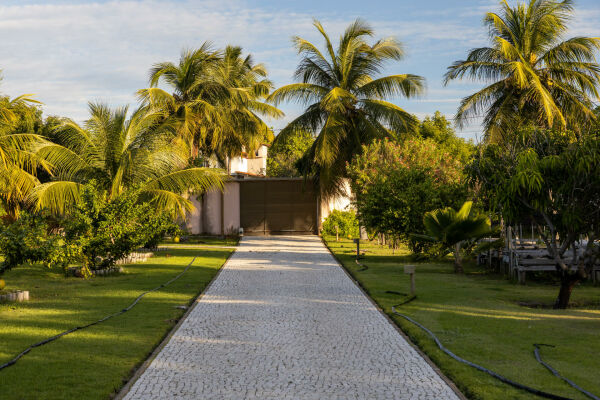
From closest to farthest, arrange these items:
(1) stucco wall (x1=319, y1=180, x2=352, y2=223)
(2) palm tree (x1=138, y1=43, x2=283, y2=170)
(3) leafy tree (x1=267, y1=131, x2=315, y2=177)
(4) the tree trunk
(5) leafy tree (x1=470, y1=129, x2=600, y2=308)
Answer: (5) leafy tree (x1=470, y1=129, x2=600, y2=308), (4) the tree trunk, (2) palm tree (x1=138, y1=43, x2=283, y2=170), (1) stucco wall (x1=319, y1=180, x2=352, y2=223), (3) leafy tree (x1=267, y1=131, x2=315, y2=177)

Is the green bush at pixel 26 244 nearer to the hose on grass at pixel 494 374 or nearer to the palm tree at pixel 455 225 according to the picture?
the hose on grass at pixel 494 374

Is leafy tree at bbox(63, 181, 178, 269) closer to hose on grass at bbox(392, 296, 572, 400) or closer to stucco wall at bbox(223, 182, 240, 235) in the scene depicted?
hose on grass at bbox(392, 296, 572, 400)

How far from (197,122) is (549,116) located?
50.3 ft

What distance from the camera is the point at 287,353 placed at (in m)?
7.47

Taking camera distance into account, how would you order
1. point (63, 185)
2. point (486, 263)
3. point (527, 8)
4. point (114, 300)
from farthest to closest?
point (527, 8) < point (486, 263) < point (63, 185) < point (114, 300)

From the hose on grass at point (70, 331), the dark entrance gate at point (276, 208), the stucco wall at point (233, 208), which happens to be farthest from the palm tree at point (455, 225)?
the stucco wall at point (233, 208)

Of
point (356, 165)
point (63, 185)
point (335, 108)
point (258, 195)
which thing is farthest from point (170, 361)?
point (258, 195)

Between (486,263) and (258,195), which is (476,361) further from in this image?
(258,195)

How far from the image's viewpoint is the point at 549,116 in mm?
20203

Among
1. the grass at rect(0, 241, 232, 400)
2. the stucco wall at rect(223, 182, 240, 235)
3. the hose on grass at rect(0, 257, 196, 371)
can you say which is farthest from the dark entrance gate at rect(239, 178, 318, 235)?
the hose on grass at rect(0, 257, 196, 371)

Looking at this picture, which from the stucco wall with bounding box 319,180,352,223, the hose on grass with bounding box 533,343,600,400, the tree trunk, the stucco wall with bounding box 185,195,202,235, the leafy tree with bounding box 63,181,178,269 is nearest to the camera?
the hose on grass with bounding box 533,343,600,400

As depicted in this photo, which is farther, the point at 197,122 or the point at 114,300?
the point at 197,122

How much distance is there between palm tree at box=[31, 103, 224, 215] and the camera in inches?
707

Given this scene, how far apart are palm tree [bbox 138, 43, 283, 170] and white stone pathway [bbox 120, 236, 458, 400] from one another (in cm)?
1483
